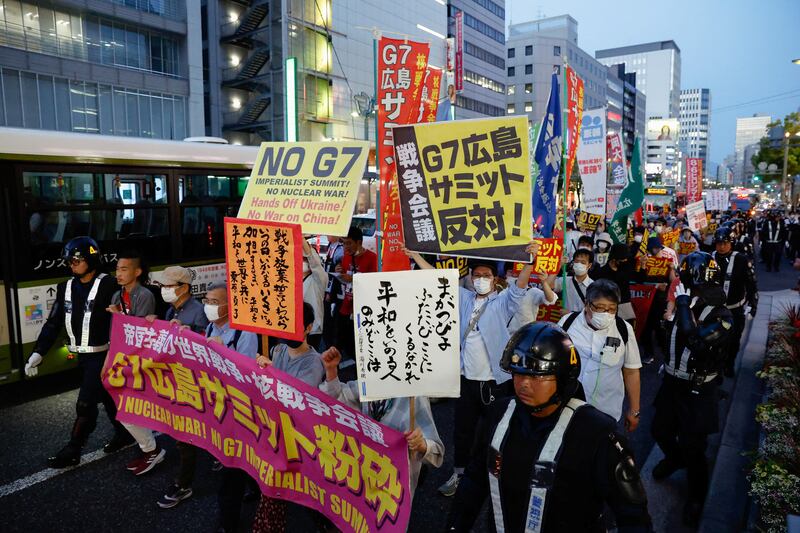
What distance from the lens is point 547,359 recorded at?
250 cm

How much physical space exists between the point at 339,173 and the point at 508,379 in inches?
87.0

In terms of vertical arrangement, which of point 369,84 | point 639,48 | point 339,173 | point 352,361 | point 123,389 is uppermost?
point 639,48

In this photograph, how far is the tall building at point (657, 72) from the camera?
5782 inches

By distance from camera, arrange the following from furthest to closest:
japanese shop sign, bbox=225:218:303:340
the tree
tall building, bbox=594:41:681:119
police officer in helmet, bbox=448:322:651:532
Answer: tall building, bbox=594:41:681:119 < the tree < japanese shop sign, bbox=225:218:303:340 < police officer in helmet, bbox=448:322:651:532

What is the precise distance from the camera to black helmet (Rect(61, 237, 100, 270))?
17.1ft

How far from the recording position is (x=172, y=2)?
86.3 ft

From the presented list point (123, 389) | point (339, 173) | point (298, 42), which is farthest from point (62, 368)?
point (298, 42)

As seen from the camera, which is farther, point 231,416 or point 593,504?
point 231,416

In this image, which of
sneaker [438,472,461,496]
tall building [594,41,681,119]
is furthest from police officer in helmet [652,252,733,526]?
tall building [594,41,681,119]

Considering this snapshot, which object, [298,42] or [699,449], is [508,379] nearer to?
[699,449]

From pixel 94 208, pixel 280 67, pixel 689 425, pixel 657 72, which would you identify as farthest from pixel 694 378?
pixel 657 72

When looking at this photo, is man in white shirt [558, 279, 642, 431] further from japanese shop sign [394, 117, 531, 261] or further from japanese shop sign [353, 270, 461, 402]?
japanese shop sign [353, 270, 461, 402]

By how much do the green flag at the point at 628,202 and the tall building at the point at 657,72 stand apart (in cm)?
15422

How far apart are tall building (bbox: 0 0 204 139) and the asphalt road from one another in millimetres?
19925
